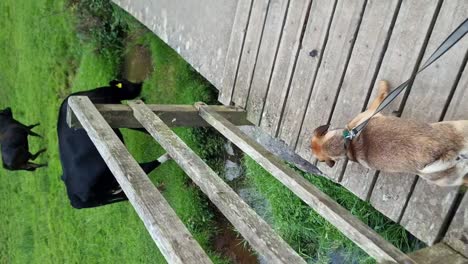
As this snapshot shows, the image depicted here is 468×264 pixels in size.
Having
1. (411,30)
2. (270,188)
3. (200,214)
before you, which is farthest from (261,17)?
(200,214)

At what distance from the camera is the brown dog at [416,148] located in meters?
2.25

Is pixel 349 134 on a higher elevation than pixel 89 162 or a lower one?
higher

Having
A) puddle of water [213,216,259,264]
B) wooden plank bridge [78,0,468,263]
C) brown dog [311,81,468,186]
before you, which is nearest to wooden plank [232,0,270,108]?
wooden plank bridge [78,0,468,263]

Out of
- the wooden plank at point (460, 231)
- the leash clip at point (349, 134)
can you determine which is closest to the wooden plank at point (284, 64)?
the leash clip at point (349, 134)

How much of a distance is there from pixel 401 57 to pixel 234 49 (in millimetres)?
1460

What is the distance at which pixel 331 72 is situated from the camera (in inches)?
118

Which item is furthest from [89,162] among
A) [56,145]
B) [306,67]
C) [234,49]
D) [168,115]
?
[56,145]

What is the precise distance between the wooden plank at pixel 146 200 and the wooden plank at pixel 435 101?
121 centimetres

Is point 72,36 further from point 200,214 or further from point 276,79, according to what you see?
point 276,79

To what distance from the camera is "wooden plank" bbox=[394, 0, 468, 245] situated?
2.37 meters

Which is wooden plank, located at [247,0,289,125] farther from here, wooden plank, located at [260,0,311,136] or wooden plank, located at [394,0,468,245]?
wooden plank, located at [394,0,468,245]

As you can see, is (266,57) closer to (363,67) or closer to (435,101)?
(363,67)

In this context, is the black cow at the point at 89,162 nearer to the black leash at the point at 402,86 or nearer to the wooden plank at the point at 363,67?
the wooden plank at the point at 363,67

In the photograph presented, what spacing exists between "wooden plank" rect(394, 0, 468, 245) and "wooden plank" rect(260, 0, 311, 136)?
0.89 m
